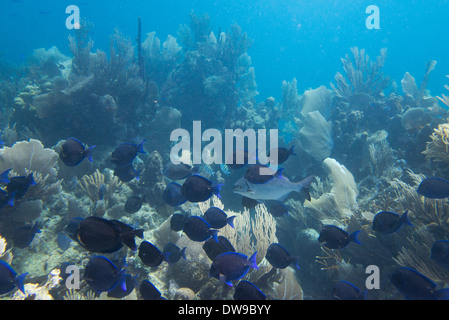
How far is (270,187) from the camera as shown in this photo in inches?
123

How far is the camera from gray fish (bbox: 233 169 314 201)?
3.07 metres

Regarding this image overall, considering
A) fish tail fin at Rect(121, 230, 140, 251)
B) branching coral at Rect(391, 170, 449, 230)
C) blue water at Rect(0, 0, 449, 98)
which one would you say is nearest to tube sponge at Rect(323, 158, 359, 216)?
branching coral at Rect(391, 170, 449, 230)

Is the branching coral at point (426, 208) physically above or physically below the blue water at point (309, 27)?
below

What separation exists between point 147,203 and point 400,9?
391 feet

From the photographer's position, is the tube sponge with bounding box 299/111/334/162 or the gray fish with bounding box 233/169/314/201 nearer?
the gray fish with bounding box 233/169/314/201

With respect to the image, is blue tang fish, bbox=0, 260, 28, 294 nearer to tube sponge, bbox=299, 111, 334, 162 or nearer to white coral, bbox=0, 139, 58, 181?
white coral, bbox=0, 139, 58, 181

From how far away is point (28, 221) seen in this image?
14.6 ft

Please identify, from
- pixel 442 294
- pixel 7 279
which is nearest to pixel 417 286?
pixel 442 294

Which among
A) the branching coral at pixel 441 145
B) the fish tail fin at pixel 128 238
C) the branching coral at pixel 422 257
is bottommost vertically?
the branching coral at pixel 422 257

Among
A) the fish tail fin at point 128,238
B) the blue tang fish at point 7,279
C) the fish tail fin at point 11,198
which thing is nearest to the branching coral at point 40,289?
the blue tang fish at point 7,279

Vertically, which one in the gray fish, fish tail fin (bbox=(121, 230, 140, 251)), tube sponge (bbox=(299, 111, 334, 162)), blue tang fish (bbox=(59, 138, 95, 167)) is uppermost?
tube sponge (bbox=(299, 111, 334, 162))

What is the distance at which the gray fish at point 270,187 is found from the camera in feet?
10.1

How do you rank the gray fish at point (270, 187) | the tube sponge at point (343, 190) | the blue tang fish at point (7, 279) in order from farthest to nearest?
the tube sponge at point (343, 190), the gray fish at point (270, 187), the blue tang fish at point (7, 279)

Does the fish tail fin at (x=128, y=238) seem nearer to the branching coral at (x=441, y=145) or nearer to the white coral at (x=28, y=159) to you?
the white coral at (x=28, y=159)
